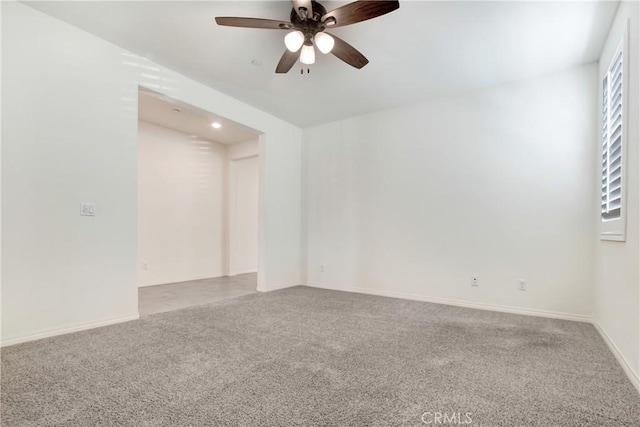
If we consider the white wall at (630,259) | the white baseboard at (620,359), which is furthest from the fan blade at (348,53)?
the white baseboard at (620,359)

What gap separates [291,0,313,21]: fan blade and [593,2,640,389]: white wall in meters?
2.03

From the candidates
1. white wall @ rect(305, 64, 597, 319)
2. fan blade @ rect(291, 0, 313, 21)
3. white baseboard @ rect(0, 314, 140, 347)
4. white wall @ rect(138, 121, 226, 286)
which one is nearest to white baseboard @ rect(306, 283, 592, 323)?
white wall @ rect(305, 64, 597, 319)

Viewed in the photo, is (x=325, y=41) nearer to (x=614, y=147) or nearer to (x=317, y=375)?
(x=317, y=375)

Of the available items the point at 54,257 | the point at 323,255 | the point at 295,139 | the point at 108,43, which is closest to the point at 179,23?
the point at 108,43

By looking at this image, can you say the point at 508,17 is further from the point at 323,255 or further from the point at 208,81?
the point at 323,255

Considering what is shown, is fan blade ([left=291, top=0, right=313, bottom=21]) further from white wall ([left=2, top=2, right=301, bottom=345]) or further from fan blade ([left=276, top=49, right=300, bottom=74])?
white wall ([left=2, top=2, right=301, bottom=345])

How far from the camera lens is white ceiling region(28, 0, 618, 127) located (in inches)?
93.7

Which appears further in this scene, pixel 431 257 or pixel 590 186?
pixel 431 257

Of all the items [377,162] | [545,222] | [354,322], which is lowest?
[354,322]

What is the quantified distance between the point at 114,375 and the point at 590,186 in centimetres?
433

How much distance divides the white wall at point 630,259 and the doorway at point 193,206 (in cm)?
384

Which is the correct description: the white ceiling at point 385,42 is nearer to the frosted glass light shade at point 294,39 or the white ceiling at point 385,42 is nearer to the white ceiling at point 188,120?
the frosted glass light shade at point 294,39

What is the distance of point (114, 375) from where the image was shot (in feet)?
6.10

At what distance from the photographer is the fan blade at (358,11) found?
6.29 feet
